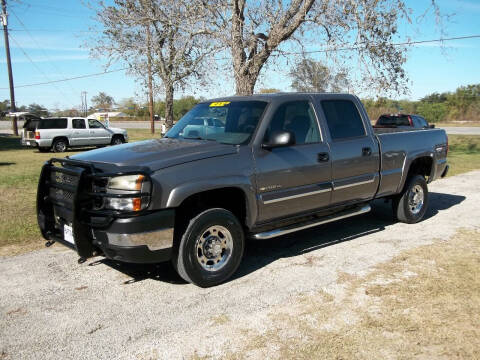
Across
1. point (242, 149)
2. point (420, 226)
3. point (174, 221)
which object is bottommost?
point (420, 226)

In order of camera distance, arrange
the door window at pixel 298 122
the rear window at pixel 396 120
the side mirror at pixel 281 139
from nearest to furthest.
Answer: the side mirror at pixel 281 139 < the door window at pixel 298 122 < the rear window at pixel 396 120

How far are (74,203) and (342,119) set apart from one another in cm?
352

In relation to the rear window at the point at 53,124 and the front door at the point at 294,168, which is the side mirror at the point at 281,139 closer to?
the front door at the point at 294,168

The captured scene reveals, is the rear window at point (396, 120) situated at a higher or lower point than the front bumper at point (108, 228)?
higher

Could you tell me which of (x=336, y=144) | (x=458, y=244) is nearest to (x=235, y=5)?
(x=336, y=144)

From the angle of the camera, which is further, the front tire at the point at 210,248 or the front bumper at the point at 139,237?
the front tire at the point at 210,248

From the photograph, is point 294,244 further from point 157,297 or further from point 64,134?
point 64,134

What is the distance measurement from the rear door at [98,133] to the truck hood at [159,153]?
1870 centimetres

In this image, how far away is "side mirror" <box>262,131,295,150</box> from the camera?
4555 millimetres

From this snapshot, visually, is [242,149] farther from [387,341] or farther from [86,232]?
[387,341]

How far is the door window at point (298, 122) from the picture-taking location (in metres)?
4.96

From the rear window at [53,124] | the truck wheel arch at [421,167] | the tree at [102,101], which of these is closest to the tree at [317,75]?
the truck wheel arch at [421,167]

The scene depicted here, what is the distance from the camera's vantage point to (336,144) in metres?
5.42

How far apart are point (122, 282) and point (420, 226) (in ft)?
15.2
